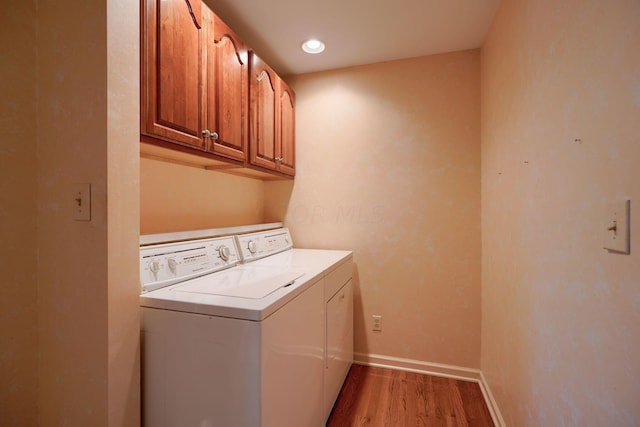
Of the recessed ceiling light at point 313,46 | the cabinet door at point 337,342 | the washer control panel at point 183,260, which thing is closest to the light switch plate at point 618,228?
the cabinet door at point 337,342

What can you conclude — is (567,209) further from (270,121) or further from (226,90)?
(270,121)

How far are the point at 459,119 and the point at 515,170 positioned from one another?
0.83 m

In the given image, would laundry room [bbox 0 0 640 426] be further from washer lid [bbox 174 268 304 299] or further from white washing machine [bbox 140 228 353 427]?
washer lid [bbox 174 268 304 299]

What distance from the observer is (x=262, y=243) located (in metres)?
1.91

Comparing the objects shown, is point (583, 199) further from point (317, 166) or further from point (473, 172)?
point (317, 166)

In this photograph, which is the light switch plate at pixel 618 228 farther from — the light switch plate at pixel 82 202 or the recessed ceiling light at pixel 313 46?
the recessed ceiling light at pixel 313 46

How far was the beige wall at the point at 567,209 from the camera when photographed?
65 cm

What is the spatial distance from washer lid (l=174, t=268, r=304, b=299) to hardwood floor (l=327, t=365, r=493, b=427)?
0.96 meters

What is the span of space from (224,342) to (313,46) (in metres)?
1.89

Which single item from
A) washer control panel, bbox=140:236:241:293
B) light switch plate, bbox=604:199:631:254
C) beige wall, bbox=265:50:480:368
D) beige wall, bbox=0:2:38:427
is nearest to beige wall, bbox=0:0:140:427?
beige wall, bbox=0:2:38:427

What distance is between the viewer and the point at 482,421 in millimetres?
1634

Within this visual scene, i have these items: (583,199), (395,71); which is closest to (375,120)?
(395,71)

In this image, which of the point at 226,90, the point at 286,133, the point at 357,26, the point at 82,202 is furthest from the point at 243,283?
the point at 357,26

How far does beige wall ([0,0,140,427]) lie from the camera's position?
90 centimetres
